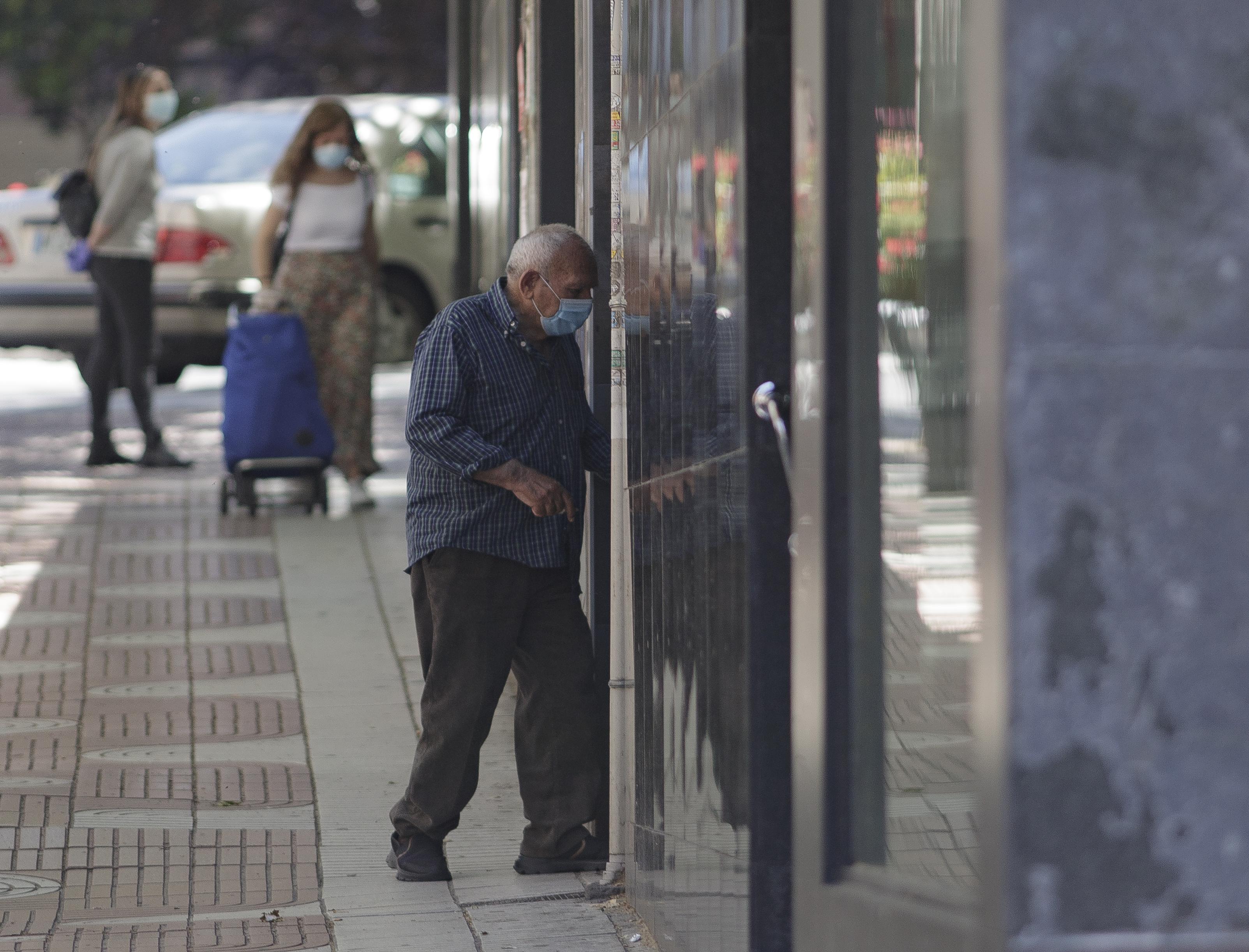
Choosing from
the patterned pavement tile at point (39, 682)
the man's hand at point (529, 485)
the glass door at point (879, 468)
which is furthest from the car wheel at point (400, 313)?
the glass door at point (879, 468)

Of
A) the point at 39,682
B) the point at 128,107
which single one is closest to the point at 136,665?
the point at 39,682

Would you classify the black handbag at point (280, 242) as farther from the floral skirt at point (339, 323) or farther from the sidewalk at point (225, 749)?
the sidewalk at point (225, 749)

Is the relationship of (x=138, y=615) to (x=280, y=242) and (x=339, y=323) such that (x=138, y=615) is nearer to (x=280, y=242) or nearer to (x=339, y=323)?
(x=339, y=323)

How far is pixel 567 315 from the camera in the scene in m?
5.22

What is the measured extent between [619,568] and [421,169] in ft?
34.2

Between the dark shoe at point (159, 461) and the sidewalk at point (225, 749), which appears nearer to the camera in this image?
the sidewalk at point (225, 749)

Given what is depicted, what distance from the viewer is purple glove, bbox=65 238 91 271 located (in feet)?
38.0

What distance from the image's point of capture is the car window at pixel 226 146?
14477 mm

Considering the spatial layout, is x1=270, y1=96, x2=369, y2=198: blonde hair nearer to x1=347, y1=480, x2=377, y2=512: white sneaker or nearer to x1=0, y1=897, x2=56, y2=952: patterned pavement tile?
x1=347, y1=480, x2=377, y2=512: white sneaker

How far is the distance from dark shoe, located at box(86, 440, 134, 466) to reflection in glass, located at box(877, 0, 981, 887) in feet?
31.2

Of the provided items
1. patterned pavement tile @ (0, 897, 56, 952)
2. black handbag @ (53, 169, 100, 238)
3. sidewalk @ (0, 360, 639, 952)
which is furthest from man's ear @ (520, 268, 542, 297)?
black handbag @ (53, 169, 100, 238)

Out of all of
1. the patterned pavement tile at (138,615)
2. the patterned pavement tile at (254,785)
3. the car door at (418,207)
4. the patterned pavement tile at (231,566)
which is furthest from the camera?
the car door at (418,207)

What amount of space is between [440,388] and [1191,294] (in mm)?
2755

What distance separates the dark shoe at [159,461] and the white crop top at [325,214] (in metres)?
2.30
